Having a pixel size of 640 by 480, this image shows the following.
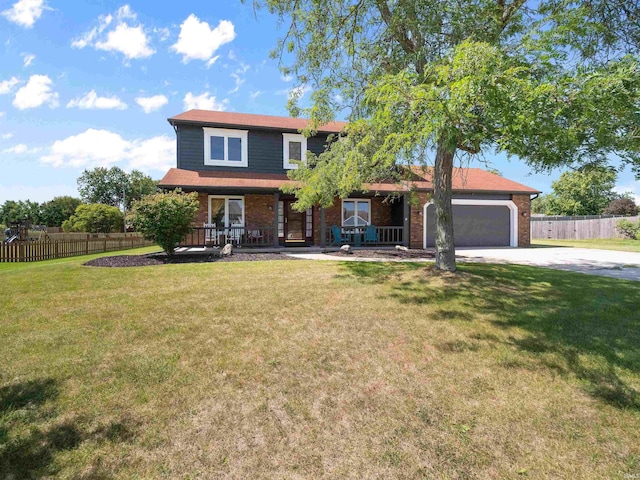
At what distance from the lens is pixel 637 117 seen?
358 cm

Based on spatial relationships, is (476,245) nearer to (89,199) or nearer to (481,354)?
(481,354)

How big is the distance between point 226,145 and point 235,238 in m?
4.78

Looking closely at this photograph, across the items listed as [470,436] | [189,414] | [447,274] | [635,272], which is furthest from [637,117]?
[635,272]

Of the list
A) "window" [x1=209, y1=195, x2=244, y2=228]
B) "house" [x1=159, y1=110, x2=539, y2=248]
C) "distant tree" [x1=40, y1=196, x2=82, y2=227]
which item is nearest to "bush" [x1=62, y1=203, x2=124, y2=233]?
"distant tree" [x1=40, y1=196, x2=82, y2=227]

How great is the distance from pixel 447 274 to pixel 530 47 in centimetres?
451

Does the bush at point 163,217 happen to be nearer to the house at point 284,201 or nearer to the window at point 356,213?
the house at point 284,201

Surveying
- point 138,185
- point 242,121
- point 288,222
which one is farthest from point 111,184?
point 288,222

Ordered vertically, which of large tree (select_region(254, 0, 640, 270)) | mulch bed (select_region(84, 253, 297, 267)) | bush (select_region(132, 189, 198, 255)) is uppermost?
large tree (select_region(254, 0, 640, 270))

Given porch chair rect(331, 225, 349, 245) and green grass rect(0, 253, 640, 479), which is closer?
green grass rect(0, 253, 640, 479)

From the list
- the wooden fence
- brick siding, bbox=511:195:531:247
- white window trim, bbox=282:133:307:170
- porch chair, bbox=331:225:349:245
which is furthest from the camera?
the wooden fence

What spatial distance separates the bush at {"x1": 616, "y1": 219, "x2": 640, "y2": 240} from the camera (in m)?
22.7

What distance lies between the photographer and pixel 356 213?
635 inches

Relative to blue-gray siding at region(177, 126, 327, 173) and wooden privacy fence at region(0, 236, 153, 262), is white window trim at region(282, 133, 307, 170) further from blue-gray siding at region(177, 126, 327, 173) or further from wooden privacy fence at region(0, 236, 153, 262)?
wooden privacy fence at region(0, 236, 153, 262)

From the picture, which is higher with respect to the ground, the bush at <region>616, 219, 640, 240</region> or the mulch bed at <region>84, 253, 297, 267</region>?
the bush at <region>616, 219, 640, 240</region>
